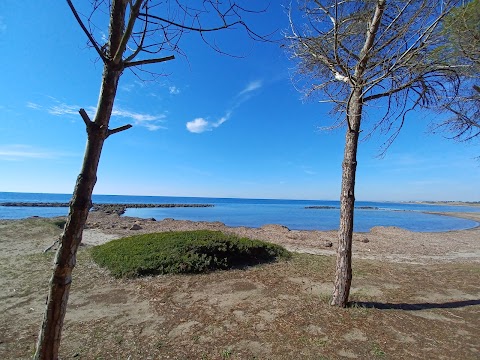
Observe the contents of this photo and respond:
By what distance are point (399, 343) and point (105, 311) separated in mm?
4880

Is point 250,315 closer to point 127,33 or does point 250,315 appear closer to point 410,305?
point 410,305

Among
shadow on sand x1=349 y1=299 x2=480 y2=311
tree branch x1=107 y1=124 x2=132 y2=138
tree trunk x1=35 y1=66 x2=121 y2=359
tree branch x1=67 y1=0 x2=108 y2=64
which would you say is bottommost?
shadow on sand x1=349 y1=299 x2=480 y2=311

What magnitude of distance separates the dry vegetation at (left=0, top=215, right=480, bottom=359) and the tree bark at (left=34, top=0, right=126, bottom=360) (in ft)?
7.57

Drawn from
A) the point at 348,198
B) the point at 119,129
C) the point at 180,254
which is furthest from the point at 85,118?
the point at 180,254

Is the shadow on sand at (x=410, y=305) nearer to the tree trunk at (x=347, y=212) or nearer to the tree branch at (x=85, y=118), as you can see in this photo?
the tree trunk at (x=347, y=212)

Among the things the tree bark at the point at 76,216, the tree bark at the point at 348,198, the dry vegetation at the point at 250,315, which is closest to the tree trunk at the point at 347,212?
the tree bark at the point at 348,198

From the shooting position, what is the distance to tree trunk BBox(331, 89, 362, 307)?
5086mm

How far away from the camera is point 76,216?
1.69 m

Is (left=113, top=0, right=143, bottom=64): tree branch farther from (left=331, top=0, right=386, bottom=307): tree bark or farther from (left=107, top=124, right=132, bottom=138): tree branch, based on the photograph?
(left=331, top=0, right=386, bottom=307): tree bark

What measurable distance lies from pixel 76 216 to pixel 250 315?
407cm

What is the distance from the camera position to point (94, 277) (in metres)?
7.08

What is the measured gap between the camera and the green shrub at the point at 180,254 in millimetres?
7363

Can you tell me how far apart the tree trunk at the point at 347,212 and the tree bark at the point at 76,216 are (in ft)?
14.3

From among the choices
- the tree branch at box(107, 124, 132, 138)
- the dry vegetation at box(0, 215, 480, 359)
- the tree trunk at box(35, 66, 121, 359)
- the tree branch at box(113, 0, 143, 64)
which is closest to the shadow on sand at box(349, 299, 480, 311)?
the dry vegetation at box(0, 215, 480, 359)
